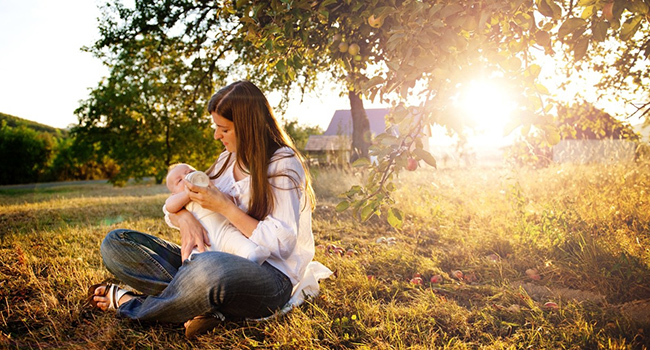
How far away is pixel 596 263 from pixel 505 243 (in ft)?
2.38

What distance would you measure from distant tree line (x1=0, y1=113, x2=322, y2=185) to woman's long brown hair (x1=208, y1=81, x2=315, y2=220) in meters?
9.07

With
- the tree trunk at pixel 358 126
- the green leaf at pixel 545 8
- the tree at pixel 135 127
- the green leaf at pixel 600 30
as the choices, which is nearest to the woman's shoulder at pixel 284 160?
the green leaf at pixel 545 8

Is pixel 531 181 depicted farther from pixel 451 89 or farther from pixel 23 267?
pixel 23 267

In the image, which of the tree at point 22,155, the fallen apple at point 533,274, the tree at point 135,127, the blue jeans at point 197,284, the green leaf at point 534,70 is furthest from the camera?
the tree at point 22,155

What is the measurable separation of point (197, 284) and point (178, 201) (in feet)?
1.79

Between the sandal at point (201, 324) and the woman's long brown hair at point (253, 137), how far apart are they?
528mm

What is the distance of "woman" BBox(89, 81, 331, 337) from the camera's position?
1874 mm

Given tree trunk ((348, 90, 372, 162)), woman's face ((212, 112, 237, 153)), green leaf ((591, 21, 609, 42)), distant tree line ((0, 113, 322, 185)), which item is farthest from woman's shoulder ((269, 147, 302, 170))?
distant tree line ((0, 113, 322, 185))

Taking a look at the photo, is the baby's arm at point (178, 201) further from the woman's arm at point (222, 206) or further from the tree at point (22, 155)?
the tree at point (22, 155)

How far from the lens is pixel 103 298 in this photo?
227 cm

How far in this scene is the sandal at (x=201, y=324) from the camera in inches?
73.9

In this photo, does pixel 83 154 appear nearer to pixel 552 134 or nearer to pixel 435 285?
pixel 435 285

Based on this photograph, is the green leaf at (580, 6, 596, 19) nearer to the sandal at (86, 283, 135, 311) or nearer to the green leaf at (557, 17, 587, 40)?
the green leaf at (557, 17, 587, 40)

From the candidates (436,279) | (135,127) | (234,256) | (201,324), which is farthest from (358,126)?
(135,127)
